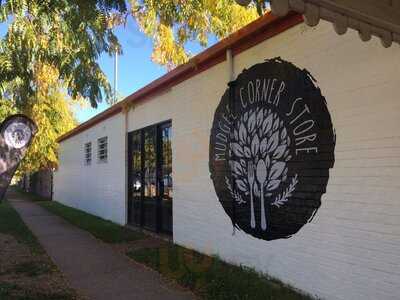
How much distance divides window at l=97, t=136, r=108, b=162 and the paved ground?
15.7 feet

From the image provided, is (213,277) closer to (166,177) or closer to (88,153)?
(166,177)

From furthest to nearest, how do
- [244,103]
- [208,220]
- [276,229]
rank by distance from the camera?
[208,220]
[244,103]
[276,229]

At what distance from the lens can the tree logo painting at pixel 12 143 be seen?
717 centimetres

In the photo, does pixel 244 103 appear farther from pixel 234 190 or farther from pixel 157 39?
pixel 157 39

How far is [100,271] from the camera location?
9211 mm

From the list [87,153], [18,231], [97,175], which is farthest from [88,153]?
[18,231]

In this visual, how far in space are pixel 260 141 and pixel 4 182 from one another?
3.39 metres

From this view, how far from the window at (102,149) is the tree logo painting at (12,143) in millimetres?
11124

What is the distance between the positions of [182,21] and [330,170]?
3471 mm

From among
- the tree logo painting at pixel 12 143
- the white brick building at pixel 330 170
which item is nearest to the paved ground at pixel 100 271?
the white brick building at pixel 330 170

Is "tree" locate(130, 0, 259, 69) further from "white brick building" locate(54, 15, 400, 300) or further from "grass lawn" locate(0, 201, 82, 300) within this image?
"grass lawn" locate(0, 201, 82, 300)

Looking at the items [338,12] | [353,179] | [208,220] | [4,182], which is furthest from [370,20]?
[208,220]

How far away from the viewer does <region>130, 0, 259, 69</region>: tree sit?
326 inches

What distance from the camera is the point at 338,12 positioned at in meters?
4.32
